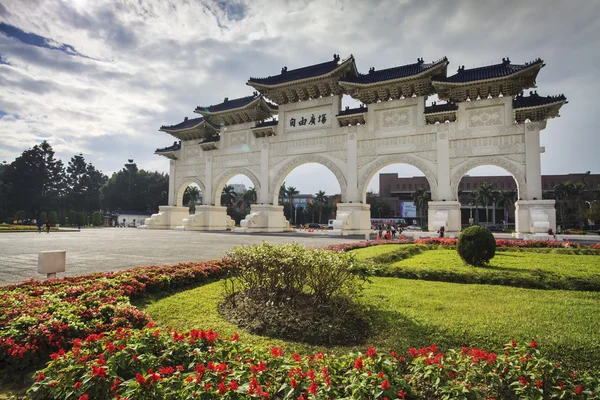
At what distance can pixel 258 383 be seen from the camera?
2.52 m

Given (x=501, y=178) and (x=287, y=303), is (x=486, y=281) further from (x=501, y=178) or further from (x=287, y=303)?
(x=501, y=178)

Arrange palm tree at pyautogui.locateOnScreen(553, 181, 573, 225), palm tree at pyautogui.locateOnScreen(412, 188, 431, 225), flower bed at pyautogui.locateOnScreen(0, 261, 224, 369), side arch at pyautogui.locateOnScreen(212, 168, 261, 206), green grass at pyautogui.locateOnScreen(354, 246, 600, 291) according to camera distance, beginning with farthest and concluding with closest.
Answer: palm tree at pyautogui.locateOnScreen(412, 188, 431, 225), palm tree at pyautogui.locateOnScreen(553, 181, 573, 225), side arch at pyautogui.locateOnScreen(212, 168, 261, 206), green grass at pyautogui.locateOnScreen(354, 246, 600, 291), flower bed at pyautogui.locateOnScreen(0, 261, 224, 369)

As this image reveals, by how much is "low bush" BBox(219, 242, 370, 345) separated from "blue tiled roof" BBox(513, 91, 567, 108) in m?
20.1

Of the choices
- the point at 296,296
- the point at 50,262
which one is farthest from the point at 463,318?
the point at 50,262

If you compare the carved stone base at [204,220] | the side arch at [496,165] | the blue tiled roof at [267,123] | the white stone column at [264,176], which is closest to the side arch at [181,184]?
the carved stone base at [204,220]

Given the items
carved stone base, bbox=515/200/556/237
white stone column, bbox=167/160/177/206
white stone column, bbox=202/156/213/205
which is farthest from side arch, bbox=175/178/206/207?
carved stone base, bbox=515/200/556/237

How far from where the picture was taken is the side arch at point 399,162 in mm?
21661

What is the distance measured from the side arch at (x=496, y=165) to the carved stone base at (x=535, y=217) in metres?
0.75

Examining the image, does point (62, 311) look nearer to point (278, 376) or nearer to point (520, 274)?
point (278, 376)

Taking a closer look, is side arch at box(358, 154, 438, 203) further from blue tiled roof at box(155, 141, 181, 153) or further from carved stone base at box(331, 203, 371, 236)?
blue tiled roof at box(155, 141, 181, 153)

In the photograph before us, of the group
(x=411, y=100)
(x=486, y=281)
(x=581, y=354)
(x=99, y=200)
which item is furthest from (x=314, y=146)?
(x=99, y=200)

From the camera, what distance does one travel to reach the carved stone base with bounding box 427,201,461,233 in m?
20.6

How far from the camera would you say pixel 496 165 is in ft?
65.9

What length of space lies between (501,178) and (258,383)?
70.9m
